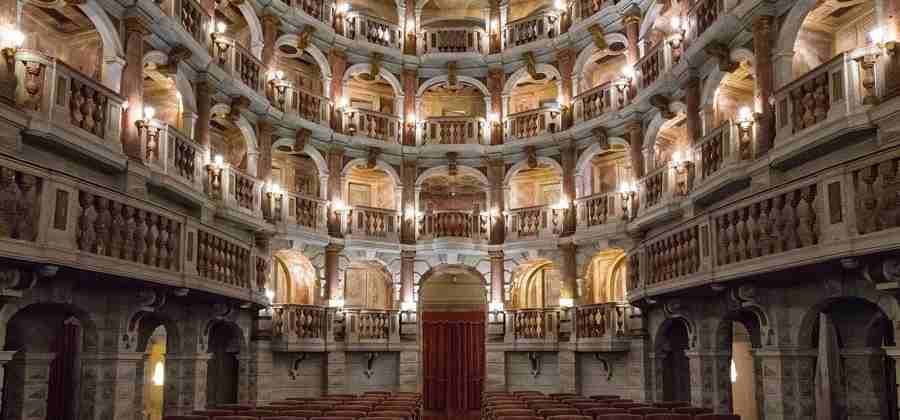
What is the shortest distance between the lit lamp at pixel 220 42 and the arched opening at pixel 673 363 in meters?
13.8

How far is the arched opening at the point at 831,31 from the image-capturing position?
56.0ft

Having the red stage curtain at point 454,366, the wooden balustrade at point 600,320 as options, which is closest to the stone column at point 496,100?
the wooden balustrade at point 600,320

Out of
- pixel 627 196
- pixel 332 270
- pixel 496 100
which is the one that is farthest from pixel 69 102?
pixel 496 100

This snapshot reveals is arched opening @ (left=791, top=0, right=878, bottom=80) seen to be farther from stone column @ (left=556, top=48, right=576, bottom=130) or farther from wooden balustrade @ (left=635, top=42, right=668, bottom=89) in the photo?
stone column @ (left=556, top=48, right=576, bottom=130)

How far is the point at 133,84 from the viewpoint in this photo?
15.9 meters

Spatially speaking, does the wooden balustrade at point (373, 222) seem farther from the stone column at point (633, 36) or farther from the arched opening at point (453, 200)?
the stone column at point (633, 36)

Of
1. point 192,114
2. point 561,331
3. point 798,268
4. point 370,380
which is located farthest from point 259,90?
point 798,268

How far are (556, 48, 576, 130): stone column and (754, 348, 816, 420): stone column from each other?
14.1m

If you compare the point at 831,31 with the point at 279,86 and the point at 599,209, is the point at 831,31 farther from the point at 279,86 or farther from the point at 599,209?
the point at 279,86

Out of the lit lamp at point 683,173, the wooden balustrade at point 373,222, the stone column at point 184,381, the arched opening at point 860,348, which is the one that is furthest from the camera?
the wooden balustrade at point 373,222

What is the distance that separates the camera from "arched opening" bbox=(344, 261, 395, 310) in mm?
29000

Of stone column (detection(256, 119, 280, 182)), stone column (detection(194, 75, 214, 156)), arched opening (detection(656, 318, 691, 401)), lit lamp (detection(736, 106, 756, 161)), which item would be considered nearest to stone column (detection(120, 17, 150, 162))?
stone column (detection(194, 75, 214, 156))

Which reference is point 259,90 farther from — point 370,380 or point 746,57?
point 746,57

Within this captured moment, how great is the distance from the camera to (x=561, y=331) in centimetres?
2506
